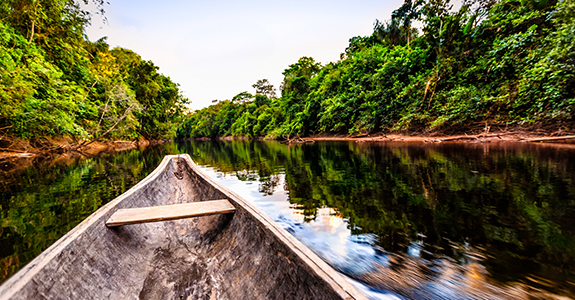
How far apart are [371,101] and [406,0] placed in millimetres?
9804

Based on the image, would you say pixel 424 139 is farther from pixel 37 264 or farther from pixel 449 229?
pixel 37 264

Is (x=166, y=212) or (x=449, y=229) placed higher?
(x=166, y=212)

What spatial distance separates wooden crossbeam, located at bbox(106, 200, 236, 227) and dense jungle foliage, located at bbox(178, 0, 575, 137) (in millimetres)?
12407

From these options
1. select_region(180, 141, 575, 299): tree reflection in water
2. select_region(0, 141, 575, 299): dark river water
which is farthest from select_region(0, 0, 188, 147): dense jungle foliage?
select_region(180, 141, 575, 299): tree reflection in water

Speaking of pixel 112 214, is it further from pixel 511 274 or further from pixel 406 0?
pixel 406 0

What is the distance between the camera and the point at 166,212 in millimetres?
1998

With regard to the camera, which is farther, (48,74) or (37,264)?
(48,74)

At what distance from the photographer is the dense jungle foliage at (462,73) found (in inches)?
327

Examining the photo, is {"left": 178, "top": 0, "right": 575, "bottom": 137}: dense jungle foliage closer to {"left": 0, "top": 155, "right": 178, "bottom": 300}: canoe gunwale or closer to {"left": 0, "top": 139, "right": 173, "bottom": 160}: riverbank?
{"left": 0, "top": 155, "right": 178, "bottom": 300}: canoe gunwale

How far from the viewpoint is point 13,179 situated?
6.18 meters

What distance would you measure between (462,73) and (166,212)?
1648cm

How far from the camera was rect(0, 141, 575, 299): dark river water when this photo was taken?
1798 millimetres

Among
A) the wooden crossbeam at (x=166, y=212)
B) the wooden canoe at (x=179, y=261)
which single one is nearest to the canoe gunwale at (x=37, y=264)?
the wooden canoe at (x=179, y=261)

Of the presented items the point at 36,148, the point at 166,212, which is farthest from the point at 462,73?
the point at 36,148
